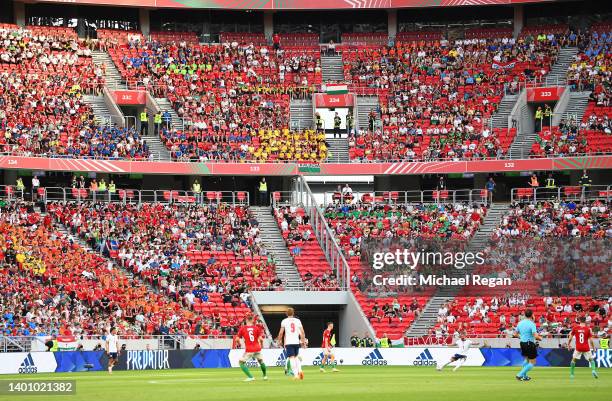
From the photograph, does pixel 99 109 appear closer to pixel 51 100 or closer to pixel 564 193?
pixel 51 100

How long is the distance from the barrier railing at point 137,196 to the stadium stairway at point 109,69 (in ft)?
25.8

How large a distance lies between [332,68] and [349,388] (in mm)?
54169

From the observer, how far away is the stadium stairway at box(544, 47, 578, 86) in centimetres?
8018

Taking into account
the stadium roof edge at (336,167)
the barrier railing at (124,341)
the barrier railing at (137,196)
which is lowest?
the barrier railing at (124,341)

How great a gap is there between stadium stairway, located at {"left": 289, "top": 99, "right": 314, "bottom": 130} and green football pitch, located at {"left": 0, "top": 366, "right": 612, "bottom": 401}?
3931 cm

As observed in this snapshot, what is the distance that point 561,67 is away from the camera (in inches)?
3201

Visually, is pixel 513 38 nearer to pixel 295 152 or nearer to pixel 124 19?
pixel 295 152

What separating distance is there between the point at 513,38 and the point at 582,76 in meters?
7.90

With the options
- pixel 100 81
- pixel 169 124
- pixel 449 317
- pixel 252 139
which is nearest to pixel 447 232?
pixel 449 317

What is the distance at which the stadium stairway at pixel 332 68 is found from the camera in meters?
84.2

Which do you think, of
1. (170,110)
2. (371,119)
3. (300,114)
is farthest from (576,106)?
(170,110)

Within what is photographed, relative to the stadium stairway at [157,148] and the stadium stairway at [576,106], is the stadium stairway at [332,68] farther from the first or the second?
the stadium stairway at [576,106]

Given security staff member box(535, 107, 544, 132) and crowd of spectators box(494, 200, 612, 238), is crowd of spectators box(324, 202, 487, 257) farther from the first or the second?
security staff member box(535, 107, 544, 132)

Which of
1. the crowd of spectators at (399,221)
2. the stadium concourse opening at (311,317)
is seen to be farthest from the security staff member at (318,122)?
the stadium concourse opening at (311,317)
